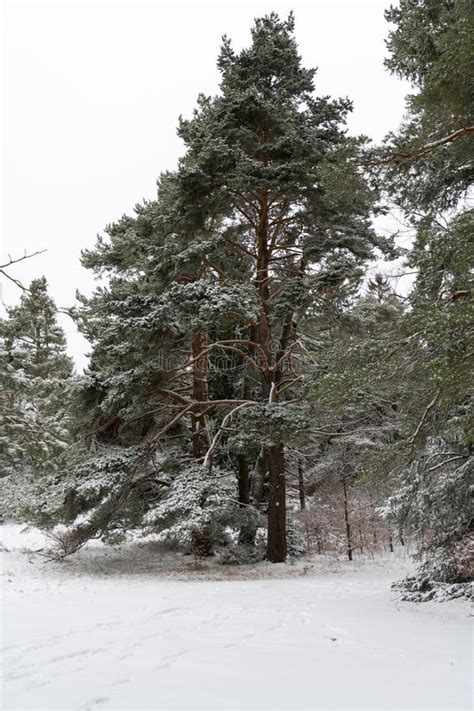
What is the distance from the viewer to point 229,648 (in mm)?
4773

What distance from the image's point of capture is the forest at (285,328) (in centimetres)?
660

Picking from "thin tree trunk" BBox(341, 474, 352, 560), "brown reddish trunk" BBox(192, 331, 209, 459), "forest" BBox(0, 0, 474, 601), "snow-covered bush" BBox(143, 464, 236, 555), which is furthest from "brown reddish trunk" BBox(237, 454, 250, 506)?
"snow-covered bush" BBox(143, 464, 236, 555)

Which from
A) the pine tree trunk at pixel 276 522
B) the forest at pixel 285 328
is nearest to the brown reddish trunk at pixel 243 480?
the forest at pixel 285 328

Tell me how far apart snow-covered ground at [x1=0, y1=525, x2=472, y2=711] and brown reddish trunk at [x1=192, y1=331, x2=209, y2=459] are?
531 centimetres

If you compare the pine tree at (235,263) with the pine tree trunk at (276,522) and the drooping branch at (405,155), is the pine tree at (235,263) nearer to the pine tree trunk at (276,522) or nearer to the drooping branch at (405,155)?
the pine tree trunk at (276,522)

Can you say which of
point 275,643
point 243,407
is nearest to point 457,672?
point 275,643

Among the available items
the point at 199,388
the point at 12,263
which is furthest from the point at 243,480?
the point at 12,263

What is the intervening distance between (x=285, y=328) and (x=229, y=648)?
33.4ft

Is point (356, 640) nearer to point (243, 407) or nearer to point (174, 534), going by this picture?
point (174, 534)

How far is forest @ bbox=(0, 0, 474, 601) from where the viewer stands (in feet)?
21.6

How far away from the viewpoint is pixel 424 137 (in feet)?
23.1

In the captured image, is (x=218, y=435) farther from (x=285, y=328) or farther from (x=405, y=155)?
(x=405, y=155)

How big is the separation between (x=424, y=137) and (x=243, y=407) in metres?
7.34

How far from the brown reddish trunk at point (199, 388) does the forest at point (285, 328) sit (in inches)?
2.8
